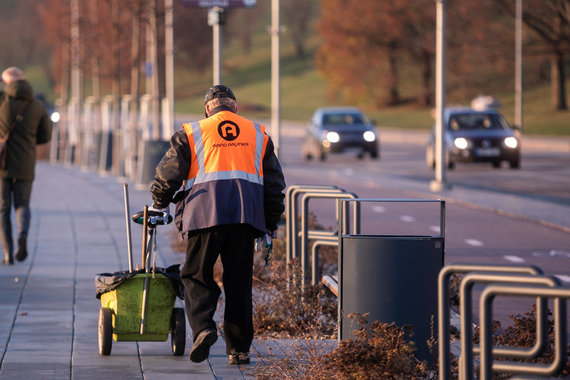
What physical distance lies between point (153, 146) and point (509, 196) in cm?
651

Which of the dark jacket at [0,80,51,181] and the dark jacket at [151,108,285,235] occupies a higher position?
the dark jacket at [0,80,51,181]

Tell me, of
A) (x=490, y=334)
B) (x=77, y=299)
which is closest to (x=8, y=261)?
(x=77, y=299)

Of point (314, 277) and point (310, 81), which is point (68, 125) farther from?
point (310, 81)

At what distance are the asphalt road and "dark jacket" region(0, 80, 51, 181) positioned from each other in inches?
169

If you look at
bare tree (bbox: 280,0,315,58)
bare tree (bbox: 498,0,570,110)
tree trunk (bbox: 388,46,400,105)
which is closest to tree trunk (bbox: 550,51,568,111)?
bare tree (bbox: 498,0,570,110)

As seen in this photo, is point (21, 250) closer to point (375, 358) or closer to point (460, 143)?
point (375, 358)

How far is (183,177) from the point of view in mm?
7258

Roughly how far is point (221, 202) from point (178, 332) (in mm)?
976

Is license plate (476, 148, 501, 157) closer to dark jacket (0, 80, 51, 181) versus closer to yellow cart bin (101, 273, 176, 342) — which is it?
dark jacket (0, 80, 51, 181)

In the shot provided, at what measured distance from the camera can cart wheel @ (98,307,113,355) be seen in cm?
772

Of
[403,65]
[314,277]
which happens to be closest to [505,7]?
[403,65]

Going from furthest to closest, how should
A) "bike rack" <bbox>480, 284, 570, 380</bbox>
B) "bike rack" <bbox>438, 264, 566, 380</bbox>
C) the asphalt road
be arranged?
the asphalt road, "bike rack" <bbox>438, 264, 566, 380</bbox>, "bike rack" <bbox>480, 284, 570, 380</bbox>

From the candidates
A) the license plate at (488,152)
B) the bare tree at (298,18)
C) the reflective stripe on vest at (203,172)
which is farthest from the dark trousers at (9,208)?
the bare tree at (298,18)

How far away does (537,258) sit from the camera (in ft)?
44.3
